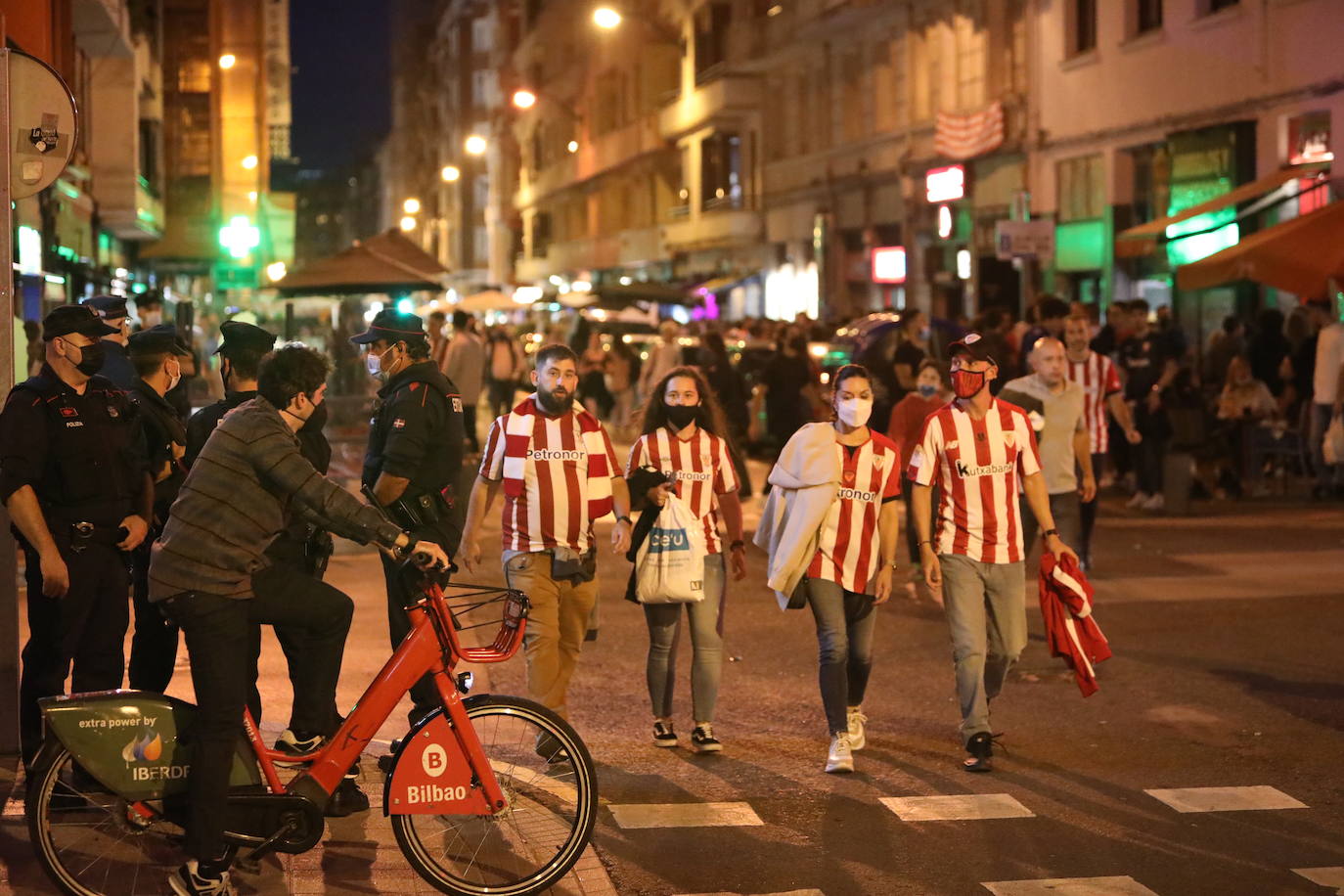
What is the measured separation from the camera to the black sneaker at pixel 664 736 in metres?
8.52

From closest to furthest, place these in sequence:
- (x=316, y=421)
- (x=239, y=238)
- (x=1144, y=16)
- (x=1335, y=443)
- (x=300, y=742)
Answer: (x=300, y=742)
(x=316, y=421)
(x=1335, y=443)
(x=1144, y=16)
(x=239, y=238)

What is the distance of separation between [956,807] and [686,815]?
110 cm

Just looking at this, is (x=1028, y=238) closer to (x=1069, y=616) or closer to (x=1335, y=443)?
(x=1335, y=443)

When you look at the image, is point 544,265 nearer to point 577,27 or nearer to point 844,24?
point 577,27

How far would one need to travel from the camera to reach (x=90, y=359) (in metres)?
7.05

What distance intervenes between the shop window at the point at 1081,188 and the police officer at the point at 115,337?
2113cm

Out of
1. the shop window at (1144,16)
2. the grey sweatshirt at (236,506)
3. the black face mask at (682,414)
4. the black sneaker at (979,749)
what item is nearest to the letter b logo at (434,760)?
the grey sweatshirt at (236,506)

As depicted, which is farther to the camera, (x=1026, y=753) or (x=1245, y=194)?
A: (x=1245, y=194)

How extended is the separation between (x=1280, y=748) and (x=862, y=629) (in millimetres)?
2004

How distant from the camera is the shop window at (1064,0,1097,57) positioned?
28422 millimetres

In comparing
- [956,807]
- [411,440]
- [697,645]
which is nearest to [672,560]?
[697,645]

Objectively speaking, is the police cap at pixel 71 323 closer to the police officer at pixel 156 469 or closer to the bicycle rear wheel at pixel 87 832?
the police officer at pixel 156 469

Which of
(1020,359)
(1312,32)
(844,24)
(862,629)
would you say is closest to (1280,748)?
(862,629)

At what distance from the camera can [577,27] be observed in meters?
68.4
